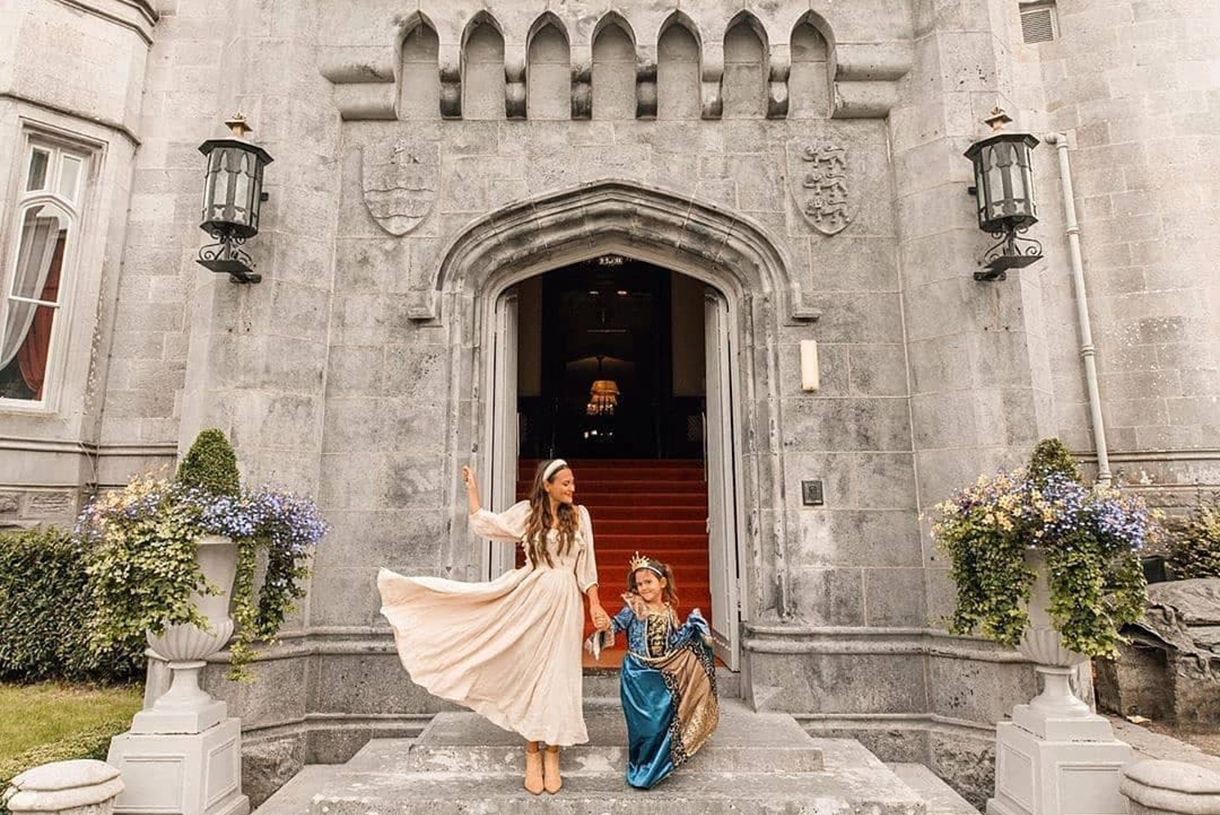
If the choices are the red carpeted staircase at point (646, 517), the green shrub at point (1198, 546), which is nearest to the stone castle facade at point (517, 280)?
the red carpeted staircase at point (646, 517)

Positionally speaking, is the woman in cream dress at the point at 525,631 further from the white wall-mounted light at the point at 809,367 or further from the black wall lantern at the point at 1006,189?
the black wall lantern at the point at 1006,189

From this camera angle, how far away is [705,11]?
569cm

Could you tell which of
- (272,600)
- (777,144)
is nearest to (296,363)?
(272,600)

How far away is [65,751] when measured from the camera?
12.9 ft

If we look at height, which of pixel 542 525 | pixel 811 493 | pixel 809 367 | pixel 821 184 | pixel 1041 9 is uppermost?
pixel 1041 9

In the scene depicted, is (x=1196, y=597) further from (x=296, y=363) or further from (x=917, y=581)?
(x=296, y=363)

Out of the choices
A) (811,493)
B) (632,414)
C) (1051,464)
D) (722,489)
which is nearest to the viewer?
(1051,464)

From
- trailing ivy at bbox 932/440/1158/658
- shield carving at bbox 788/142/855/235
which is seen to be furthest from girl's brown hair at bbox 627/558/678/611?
shield carving at bbox 788/142/855/235

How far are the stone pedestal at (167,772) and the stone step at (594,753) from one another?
79 cm

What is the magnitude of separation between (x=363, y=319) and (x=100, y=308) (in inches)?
123

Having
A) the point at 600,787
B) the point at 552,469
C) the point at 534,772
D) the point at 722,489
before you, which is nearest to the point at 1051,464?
the point at 722,489

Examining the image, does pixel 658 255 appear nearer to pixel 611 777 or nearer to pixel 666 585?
pixel 666 585

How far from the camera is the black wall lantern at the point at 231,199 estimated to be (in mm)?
4926

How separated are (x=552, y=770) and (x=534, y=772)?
0.10 meters
